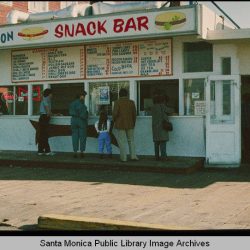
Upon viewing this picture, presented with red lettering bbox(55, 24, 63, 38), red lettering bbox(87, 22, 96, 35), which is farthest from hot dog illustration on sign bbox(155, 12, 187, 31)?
red lettering bbox(55, 24, 63, 38)

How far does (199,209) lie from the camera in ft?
26.3

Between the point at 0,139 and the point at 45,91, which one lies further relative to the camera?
the point at 0,139

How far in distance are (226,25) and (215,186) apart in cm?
608

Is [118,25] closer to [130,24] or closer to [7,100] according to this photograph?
[130,24]

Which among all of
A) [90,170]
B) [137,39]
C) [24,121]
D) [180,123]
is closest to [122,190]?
[90,170]

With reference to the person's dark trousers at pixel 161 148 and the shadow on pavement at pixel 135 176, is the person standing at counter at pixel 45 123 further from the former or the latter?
the person's dark trousers at pixel 161 148

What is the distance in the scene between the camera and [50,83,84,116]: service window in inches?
589

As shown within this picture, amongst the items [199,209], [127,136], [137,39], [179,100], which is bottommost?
[199,209]

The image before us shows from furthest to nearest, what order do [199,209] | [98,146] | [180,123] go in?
[98,146] → [180,123] → [199,209]

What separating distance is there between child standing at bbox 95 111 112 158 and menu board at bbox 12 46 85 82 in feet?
6.48

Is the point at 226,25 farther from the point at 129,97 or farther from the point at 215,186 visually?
the point at 215,186

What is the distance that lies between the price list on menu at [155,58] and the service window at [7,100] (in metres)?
4.48

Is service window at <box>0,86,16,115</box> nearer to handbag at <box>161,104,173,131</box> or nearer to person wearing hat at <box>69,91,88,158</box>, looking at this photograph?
person wearing hat at <box>69,91,88,158</box>

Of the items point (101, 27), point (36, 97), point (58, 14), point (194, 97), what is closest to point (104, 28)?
point (101, 27)
